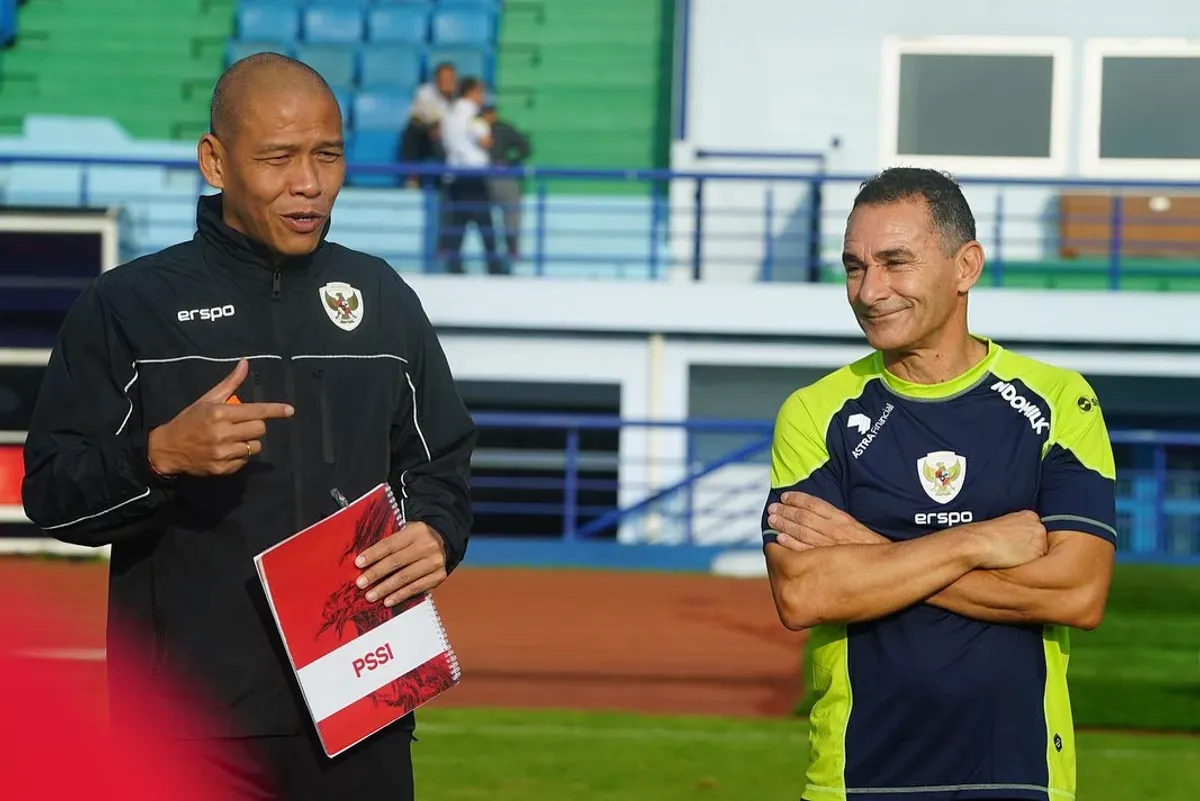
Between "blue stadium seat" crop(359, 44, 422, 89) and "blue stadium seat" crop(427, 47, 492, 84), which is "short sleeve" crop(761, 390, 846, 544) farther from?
"blue stadium seat" crop(359, 44, 422, 89)

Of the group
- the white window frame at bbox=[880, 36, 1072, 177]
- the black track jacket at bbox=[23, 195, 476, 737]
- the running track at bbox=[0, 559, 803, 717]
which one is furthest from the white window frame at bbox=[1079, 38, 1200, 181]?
the black track jacket at bbox=[23, 195, 476, 737]

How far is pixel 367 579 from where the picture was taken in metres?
3.04

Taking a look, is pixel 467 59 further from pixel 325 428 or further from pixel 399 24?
pixel 325 428

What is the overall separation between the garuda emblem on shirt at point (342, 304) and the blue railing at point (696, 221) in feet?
45.9

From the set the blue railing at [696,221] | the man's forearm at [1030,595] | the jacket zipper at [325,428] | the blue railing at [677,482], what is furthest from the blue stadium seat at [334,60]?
the man's forearm at [1030,595]

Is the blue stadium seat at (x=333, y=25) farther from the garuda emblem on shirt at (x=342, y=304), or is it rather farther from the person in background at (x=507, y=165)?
the garuda emblem on shirt at (x=342, y=304)

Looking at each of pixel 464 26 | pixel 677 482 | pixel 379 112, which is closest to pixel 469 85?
pixel 379 112

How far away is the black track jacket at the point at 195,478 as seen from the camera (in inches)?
118

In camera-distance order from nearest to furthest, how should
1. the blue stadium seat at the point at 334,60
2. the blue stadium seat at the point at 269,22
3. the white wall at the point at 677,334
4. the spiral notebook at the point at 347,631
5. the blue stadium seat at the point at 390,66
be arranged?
the spiral notebook at the point at 347,631 < the white wall at the point at 677,334 < the blue stadium seat at the point at 390,66 < the blue stadium seat at the point at 334,60 < the blue stadium seat at the point at 269,22

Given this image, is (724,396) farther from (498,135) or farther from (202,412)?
(202,412)

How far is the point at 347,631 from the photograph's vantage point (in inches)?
120

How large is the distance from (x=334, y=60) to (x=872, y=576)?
1850 centimetres

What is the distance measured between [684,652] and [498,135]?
8043 millimetres

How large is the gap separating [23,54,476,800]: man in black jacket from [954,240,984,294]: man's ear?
3.55 ft
